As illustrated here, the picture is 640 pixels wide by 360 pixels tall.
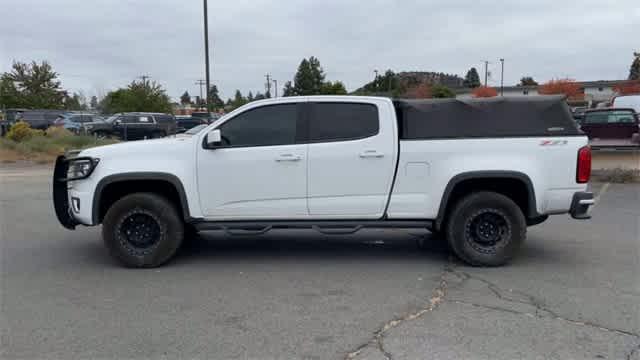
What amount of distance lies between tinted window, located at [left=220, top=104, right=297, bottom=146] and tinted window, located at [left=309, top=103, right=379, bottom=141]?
26 centimetres

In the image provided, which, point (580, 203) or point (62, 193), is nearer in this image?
point (580, 203)

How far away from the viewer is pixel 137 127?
30156mm

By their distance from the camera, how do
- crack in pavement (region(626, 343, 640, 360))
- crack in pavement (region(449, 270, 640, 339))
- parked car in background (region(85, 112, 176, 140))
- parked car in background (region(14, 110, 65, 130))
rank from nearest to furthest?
crack in pavement (region(626, 343, 640, 360)), crack in pavement (region(449, 270, 640, 339)), parked car in background (region(85, 112, 176, 140)), parked car in background (region(14, 110, 65, 130))

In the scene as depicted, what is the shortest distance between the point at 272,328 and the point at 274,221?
6.55 feet

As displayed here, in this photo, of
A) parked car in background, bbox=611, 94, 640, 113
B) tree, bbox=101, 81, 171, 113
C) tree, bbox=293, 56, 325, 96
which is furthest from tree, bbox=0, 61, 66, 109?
parked car in background, bbox=611, 94, 640, 113

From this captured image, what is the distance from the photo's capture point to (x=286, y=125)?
21.7 feet

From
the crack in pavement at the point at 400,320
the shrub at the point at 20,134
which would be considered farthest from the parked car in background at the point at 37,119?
the crack in pavement at the point at 400,320

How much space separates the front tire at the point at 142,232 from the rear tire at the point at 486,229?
123 inches

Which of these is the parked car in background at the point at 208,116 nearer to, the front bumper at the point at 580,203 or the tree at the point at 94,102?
the front bumper at the point at 580,203

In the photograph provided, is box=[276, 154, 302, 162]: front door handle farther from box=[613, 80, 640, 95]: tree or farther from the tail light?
box=[613, 80, 640, 95]: tree

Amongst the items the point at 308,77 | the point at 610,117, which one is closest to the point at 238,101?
the point at 308,77

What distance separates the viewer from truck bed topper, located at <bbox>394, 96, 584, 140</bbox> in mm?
6453

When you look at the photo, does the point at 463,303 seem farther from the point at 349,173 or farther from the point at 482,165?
the point at 349,173

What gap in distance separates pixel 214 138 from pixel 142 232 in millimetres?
1388
